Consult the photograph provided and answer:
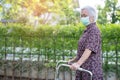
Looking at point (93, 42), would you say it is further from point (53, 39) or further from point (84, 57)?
point (53, 39)

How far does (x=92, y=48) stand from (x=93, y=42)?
10 cm

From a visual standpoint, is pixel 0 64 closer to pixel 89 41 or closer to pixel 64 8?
pixel 89 41

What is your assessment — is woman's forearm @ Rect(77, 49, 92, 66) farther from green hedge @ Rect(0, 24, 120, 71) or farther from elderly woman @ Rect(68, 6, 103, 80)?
green hedge @ Rect(0, 24, 120, 71)

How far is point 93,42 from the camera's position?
179 inches

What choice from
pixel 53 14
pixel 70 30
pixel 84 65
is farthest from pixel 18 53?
pixel 53 14

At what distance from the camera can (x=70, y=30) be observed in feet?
25.3

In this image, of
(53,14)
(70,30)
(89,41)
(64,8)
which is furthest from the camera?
(53,14)

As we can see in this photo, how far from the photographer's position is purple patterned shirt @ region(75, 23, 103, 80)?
4555 mm

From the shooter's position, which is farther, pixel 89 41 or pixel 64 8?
pixel 64 8

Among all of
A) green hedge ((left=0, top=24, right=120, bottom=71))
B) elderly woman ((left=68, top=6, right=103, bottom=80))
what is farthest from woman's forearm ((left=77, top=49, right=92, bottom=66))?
green hedge ((left=0, top=24, right=120, bottom=71))

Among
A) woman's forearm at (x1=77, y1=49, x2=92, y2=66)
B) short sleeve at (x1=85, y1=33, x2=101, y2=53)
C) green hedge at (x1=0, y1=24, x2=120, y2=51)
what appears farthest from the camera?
green hedge at (x1=0, y1=24, x2=120, y2=51)

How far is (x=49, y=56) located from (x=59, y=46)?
32 centimetres

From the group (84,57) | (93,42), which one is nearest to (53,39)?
(93,42)

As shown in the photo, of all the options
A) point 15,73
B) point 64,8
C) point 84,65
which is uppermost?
point 64,8
